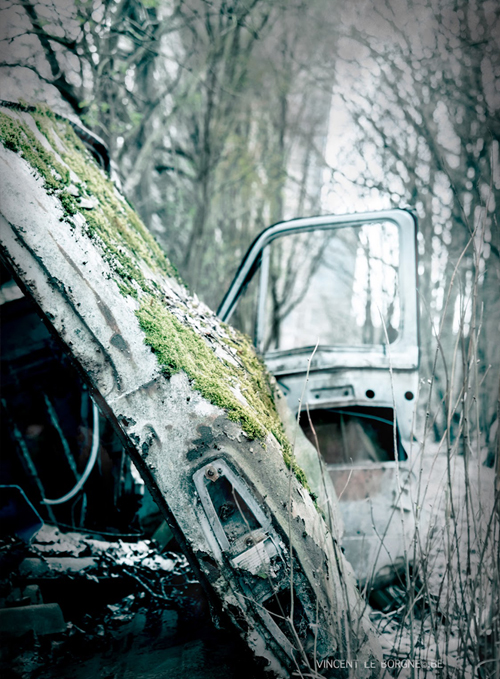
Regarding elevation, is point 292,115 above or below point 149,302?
above

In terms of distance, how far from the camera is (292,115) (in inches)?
323

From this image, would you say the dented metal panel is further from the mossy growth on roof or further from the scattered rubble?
the scattered rubble

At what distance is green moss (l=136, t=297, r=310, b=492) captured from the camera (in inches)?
63.1

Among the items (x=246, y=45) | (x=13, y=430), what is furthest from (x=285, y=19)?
(x=13, y=430)

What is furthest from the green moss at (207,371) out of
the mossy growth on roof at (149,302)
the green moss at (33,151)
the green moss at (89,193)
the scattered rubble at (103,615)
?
the scattered rubble at (103,615)

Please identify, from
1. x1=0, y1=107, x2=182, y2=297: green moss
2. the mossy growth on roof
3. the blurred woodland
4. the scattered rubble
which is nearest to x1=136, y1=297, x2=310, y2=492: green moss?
the mossy growth on roof

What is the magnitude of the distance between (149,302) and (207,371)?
1.24 feet

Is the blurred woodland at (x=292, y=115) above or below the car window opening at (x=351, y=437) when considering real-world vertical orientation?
above

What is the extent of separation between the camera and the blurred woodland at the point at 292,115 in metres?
4.51

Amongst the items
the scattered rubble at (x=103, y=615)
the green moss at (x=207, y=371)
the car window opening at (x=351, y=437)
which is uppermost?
the green moss at (x=207, y=371)

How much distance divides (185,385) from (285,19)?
7.79m

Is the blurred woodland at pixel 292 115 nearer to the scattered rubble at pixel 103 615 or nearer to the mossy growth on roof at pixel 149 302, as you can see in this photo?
the mossy growth on roof at pixel 149 302

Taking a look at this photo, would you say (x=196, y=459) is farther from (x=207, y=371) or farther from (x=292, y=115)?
(x=292, y=115)

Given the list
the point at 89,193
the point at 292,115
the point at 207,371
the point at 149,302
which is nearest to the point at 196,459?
the point at 207,371
